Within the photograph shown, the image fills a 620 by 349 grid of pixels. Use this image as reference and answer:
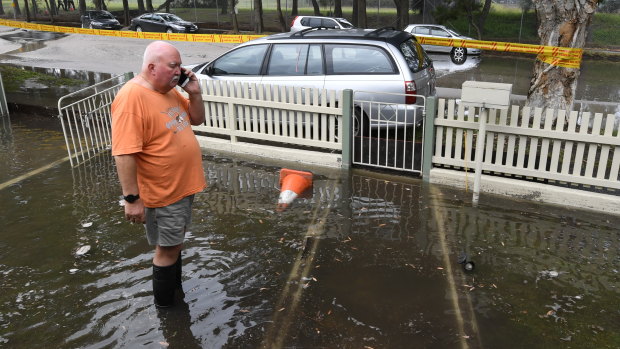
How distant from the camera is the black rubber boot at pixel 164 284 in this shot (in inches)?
149

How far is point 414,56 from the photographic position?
7754mm

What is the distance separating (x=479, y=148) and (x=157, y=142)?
3.81 m

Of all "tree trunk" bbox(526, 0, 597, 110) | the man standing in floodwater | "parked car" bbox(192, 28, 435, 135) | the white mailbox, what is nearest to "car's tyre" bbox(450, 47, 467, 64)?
"parked car" bbox(192, 28, 435, 135)

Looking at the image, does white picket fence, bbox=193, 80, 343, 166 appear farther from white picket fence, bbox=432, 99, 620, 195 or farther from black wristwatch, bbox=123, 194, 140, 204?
black wristwatch, bbox=123, 194, 140, 204

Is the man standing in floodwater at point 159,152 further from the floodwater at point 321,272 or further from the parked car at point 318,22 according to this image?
the parked car at point 318,22

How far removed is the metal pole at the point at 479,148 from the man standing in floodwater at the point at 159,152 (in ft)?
10.8

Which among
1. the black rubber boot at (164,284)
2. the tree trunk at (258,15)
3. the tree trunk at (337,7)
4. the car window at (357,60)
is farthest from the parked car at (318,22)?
the black rubber boot at (164,284)

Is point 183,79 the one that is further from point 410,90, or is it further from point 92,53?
point 92,53

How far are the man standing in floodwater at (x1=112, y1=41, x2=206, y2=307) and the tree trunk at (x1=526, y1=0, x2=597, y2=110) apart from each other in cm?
577

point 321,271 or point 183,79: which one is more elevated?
point 183,79

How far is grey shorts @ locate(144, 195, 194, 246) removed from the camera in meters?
3.61

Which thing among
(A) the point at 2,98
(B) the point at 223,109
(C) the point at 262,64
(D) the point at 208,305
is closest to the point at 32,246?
(D) the point at 208,305

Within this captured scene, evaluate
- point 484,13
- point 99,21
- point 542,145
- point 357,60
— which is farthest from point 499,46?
point 99,21

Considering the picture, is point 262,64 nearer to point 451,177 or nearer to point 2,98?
point 451,177
